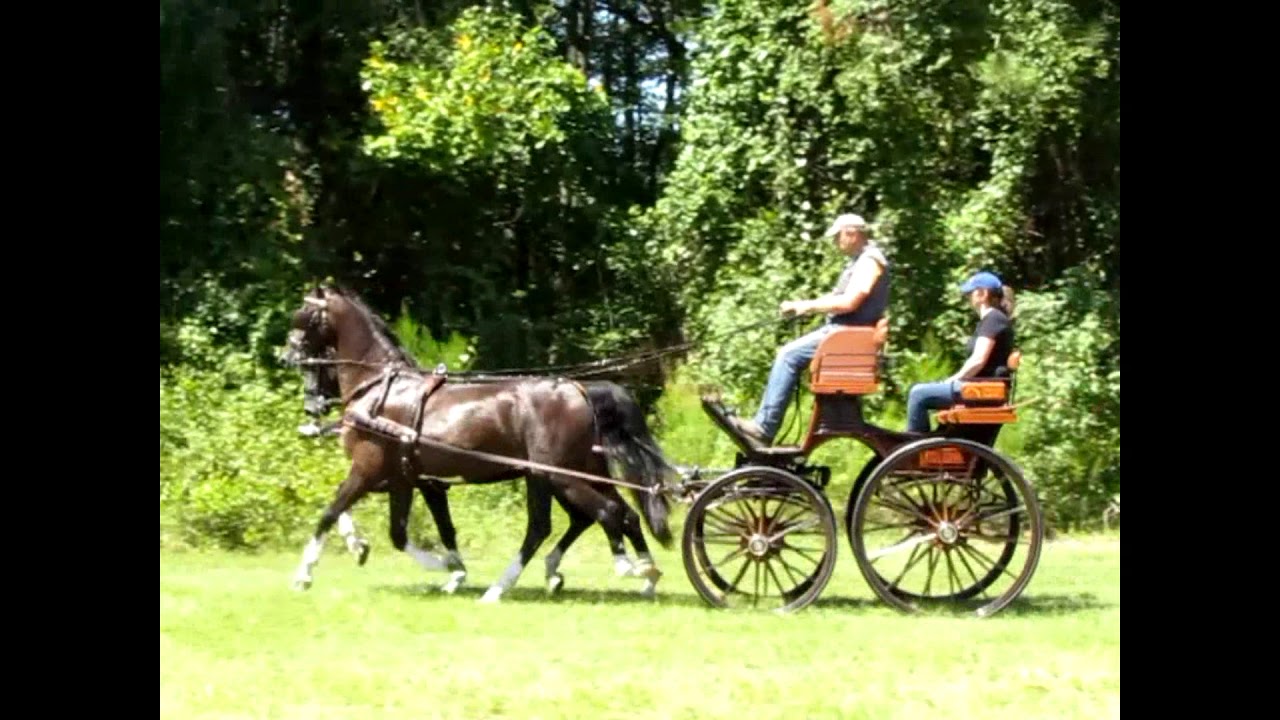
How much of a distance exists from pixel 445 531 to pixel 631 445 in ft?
4.41

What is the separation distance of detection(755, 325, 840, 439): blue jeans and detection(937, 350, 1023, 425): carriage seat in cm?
76

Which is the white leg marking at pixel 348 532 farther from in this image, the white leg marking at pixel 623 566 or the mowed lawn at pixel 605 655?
the white leg marking at pixel 623 566

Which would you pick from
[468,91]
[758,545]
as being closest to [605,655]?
[758,545]

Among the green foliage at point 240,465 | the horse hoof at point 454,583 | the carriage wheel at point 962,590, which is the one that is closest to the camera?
the carriage wheel at point 962,590

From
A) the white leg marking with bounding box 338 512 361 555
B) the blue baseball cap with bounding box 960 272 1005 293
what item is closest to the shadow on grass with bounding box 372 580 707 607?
the white leg marking with bounding box 338 512 361 555

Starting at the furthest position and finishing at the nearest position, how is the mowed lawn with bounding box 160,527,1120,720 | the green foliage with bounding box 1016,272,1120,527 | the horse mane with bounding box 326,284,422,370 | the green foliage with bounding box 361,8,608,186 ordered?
the green foliage with bounding box 361,8,608,186 → the green foliage with bounding box 1016,272,1120,527 → the horse mane with bounding box 326,284,422,370 → the mowed lawn with bounding box 160,527,1120,720

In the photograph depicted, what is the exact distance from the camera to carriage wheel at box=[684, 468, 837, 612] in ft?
31.5

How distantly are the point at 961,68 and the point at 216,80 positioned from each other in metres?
6.97

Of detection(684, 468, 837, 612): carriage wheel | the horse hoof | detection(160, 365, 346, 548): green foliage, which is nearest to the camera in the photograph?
detection(684, 468, 837, 612): carriage wheel

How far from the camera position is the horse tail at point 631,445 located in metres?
10.2

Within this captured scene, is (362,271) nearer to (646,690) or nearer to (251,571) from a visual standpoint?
(251,571)

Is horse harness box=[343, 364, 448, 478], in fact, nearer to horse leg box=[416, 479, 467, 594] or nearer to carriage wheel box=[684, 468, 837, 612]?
horse leg box=[416, 479, 467, 594]

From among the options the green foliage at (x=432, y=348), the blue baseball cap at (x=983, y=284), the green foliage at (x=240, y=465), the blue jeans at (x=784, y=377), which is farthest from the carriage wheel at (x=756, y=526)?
the green foliage at (x=432, y=348)

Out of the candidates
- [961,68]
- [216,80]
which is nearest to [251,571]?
[216,80]
